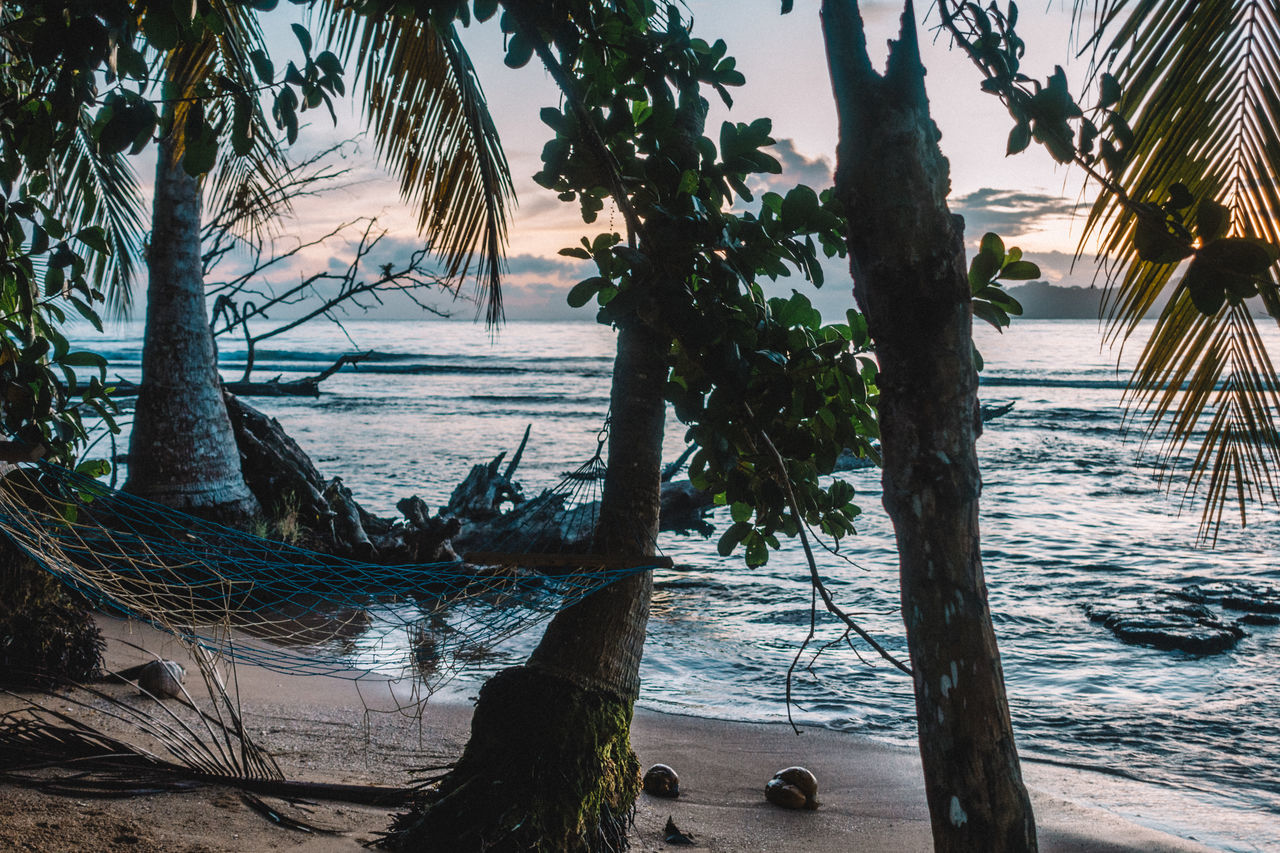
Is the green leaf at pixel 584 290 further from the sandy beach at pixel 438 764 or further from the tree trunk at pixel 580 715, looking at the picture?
the sandy beach at pixel 438 764

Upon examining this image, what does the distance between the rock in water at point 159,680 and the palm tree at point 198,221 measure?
6.56 ft

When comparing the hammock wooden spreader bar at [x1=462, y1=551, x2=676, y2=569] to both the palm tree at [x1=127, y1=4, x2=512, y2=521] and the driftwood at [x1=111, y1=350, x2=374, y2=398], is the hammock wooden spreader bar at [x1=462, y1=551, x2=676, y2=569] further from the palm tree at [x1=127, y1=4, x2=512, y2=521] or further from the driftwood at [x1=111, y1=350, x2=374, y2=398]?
the driftwood at [x1=111, y1=350, x2=374, y2=398]

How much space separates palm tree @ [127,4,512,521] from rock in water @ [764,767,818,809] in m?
2.95

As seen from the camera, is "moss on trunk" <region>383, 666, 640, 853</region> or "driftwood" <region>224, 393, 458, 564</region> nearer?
"moss on trunk" <region>383, 666, 640, 853</region>

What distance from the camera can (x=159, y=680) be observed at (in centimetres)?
366

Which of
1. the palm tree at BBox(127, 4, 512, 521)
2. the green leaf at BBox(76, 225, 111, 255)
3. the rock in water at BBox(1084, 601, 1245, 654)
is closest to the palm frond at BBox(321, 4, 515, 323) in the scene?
the palm tree at BBox(127, 4, 512, 521)

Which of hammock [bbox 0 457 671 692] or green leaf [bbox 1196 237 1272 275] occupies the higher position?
green leaf [bbox 1196 237 1272 275]

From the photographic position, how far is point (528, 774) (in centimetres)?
216

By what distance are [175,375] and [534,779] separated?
4.44m

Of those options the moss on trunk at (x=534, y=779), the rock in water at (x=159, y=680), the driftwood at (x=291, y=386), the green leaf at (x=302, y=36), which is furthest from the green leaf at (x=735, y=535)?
the driftwood at (x=291, y=386)

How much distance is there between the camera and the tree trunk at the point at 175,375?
545 cm

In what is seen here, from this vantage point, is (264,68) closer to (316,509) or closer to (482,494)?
(316,509)

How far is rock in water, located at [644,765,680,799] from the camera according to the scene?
3.18 metres

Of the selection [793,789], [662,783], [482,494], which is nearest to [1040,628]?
[793,789]
